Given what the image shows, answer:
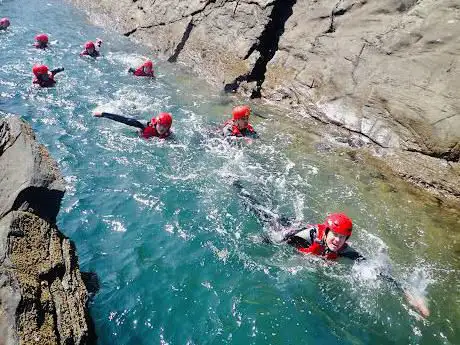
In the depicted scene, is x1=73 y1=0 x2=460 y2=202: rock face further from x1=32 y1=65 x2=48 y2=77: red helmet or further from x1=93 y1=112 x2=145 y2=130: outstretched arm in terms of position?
x1=32 y1=65 x2=48 y2=77: red helmet

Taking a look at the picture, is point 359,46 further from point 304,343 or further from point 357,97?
point 304,343

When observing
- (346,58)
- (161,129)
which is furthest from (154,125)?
(346,58)

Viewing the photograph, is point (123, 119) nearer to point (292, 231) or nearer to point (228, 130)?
point (228, 130)

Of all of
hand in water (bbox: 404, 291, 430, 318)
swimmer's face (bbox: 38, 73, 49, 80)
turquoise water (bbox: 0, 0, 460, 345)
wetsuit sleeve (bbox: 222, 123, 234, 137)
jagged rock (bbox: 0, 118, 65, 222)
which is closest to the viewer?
jagged rock (bbox: 0, 118, 65, 222)

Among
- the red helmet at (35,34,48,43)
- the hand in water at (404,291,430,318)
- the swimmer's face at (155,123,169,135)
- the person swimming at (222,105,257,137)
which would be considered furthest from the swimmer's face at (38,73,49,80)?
the hand in water at (404,291,430,318)

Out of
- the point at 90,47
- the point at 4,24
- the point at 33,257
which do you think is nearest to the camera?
the point at 33,257

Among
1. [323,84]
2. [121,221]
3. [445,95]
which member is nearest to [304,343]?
[121,221]
